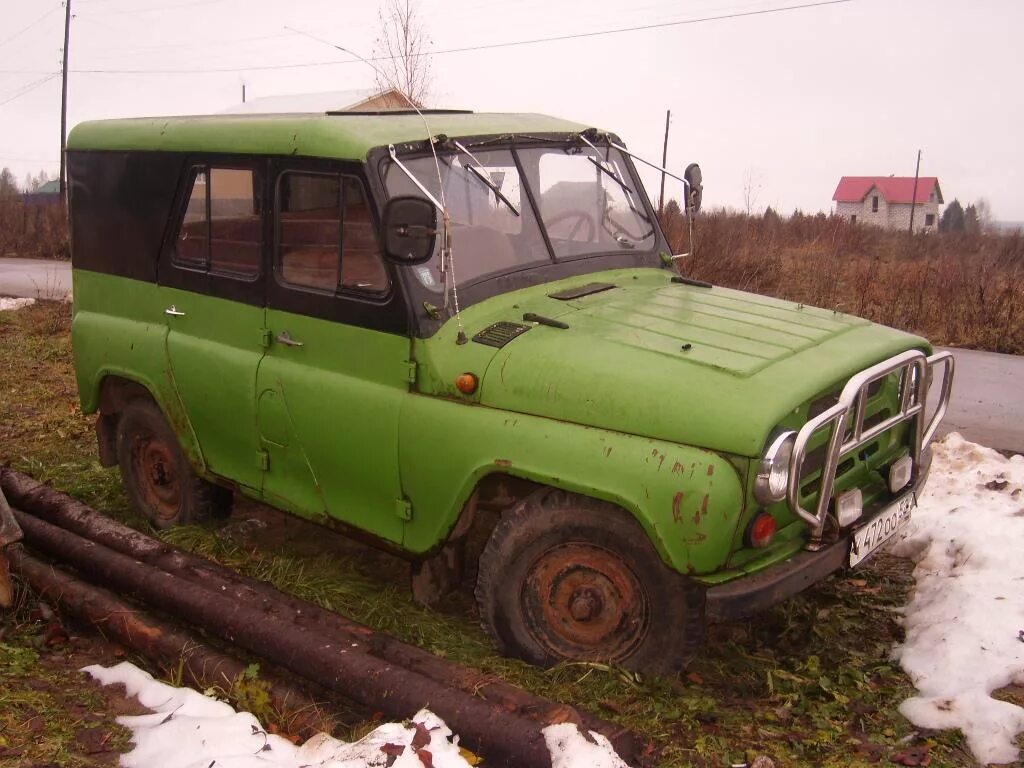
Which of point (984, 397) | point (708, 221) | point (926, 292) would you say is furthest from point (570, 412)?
point (708, 221)

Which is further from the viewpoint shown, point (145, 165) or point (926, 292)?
point (926, 292)

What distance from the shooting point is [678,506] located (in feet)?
11.2

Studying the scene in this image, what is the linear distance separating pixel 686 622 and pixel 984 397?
631 centimetres

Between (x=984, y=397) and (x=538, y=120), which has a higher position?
(x=538, y=120)

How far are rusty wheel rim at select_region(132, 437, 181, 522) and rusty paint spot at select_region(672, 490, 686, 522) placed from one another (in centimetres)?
332

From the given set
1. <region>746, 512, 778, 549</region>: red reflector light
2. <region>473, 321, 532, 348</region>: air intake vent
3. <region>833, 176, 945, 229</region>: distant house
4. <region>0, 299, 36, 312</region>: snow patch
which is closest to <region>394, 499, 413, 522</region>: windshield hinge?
<region>473, 321, 532, 348</region>: air intake vent

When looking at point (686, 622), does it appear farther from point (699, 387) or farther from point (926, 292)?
point (926, 292)

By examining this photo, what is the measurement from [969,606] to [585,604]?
5.95 ft

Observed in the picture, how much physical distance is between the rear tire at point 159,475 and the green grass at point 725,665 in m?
0.14

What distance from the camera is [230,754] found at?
3322mm

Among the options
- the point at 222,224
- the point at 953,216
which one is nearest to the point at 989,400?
the point at 222,224

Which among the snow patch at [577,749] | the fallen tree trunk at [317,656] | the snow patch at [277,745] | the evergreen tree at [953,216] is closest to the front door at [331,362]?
the fallen tree trunk at [317,656]

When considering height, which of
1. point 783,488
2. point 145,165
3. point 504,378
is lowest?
point 783,488

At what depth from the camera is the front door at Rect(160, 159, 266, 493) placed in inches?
190
